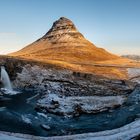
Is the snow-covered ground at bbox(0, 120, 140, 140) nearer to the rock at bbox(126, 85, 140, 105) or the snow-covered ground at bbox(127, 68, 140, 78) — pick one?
the rock at bbox(126, 85, 140, 105)

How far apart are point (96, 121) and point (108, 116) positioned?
131 inches

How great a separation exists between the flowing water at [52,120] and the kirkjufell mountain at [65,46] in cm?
4692

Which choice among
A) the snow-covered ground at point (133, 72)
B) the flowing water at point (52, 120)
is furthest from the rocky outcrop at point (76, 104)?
the snow-covered ground at point (133, 72)

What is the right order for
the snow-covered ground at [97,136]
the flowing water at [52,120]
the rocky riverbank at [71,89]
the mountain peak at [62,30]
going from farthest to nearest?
1. the mountain peak at [62,30]
2. the rocky riverbank at [71,89]
3. the flowing water at [52,120]
4. the snow-covered ground at [97,136]

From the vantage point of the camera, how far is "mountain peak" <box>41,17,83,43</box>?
11919cm

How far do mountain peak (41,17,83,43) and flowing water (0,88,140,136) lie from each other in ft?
216

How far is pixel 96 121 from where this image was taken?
153 ft

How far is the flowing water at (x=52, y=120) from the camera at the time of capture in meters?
40.2

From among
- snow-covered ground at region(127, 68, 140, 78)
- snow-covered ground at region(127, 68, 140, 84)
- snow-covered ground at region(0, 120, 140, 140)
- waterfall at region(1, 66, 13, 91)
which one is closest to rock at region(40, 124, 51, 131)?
snow-covered ground at region(0, 120, 140, 140)

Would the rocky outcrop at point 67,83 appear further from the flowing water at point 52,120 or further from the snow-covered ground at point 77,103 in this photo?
the flowing water at point 52,120

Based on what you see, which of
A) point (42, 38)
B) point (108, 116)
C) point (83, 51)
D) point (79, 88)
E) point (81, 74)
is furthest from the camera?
point (42, 38)

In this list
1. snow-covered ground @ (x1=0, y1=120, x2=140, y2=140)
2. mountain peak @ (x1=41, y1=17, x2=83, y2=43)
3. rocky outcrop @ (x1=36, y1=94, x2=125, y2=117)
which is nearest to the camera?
snow-covered ground @ (x1=0, y1=120, x2=140, y2=140)

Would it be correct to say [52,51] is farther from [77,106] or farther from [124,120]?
[124,120]

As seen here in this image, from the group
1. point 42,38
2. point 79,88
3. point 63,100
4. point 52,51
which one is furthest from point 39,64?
point 42,38
